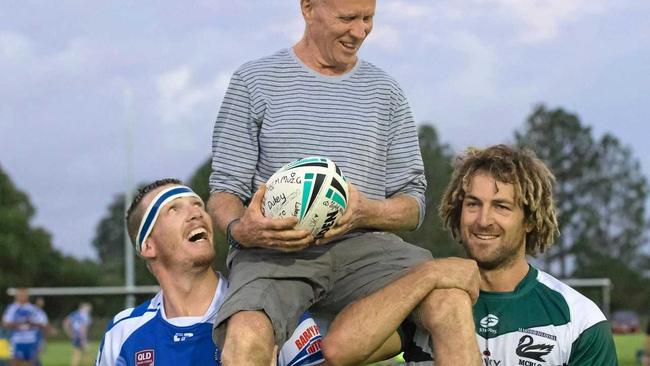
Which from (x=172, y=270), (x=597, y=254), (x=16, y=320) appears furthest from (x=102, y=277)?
(x=172, y=270)

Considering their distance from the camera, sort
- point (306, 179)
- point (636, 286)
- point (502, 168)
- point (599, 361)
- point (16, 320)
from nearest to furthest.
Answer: point (306, 179) → point (599, 361) → point (502, 168) → point (16, 320) → point (636, 286)

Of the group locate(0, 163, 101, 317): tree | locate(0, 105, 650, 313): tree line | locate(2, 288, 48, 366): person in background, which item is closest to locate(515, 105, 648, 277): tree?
locate(0, 105, 650, 313): tree line

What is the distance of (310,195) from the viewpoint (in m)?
5.24

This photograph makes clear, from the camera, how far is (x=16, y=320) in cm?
2633

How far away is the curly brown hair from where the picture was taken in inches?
243

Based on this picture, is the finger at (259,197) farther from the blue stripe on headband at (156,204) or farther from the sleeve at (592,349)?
the sleeve at (592,349)

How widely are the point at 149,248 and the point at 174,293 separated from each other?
0.31 metres

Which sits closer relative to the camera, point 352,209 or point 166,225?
point 352,209

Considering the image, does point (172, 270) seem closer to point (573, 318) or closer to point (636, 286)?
point (573, 318)

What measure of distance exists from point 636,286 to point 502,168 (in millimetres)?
71142

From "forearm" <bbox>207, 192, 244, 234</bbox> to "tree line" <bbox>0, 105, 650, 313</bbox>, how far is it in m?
65.2

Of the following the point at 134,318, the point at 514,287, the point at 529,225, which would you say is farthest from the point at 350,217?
the point at 134,318

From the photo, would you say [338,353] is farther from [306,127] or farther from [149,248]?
[149,248]

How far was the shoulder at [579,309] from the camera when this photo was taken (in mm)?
5875
